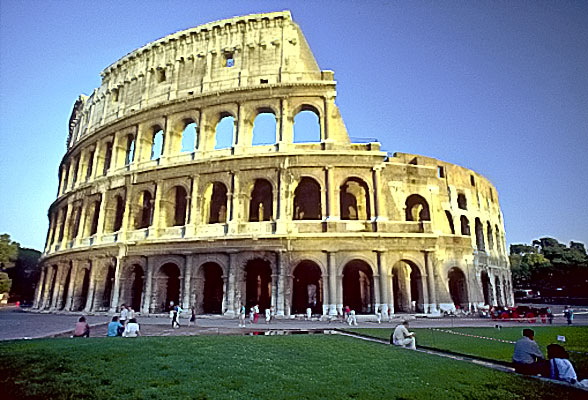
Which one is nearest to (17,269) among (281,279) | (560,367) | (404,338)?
(281,279)

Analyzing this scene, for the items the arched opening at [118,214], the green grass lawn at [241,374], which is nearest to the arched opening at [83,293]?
the arched opening at [118,214]

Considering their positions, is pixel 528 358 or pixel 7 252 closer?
pixel 528 358

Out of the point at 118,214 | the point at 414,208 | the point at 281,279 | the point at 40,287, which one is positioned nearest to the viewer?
the point at 281,279

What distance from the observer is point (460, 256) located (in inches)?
885

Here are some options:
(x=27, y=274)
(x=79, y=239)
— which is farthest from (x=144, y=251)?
(x=27, y=274)

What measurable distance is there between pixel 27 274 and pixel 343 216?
43820 millimetres

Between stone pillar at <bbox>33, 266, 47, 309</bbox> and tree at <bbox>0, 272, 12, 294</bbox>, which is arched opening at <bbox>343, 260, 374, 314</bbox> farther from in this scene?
tree at <bbox>0, 272, 12, 294</bbox>

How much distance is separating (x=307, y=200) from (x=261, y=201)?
10.3 ft

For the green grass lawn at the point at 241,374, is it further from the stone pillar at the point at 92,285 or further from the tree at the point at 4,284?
the tree at the point at 4,284

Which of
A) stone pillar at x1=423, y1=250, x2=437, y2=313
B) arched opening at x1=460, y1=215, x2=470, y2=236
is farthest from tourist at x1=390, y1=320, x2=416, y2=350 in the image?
arched opening at x1=460, y1=215, x2=470, y2=236

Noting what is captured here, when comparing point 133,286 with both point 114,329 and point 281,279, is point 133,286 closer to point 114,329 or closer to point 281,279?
point 281,279

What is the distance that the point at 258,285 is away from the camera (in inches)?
898

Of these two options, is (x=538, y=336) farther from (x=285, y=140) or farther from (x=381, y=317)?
(x=285, y=140)

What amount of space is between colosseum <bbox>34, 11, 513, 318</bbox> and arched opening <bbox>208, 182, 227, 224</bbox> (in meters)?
0.08
